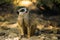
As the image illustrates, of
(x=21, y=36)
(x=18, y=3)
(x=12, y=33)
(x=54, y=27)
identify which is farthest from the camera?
(x=18, y=3)

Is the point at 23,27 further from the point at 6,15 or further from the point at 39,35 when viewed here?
the point at 6,15

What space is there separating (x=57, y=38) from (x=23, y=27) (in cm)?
127

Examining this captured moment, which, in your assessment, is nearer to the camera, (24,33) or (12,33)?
(24,33)

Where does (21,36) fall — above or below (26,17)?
below

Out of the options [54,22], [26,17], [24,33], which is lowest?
[54,22]

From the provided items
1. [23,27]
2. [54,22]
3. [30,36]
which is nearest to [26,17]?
[23,27]

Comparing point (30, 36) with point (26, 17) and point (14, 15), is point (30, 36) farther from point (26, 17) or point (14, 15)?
point (14, 15)

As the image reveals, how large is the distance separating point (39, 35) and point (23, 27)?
0.84 meters

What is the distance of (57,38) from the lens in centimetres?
687

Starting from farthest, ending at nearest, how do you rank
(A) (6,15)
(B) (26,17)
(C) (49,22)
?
1. (A) (6,15)
2. (C) (49,22)
3. (B) (26,17)

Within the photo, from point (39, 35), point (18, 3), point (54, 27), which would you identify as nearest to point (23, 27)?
point (39, 35)

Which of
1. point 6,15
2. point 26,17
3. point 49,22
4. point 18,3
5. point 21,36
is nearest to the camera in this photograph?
point 26,17

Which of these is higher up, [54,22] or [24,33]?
[24,33]

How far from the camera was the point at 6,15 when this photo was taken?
10500 millimetres
